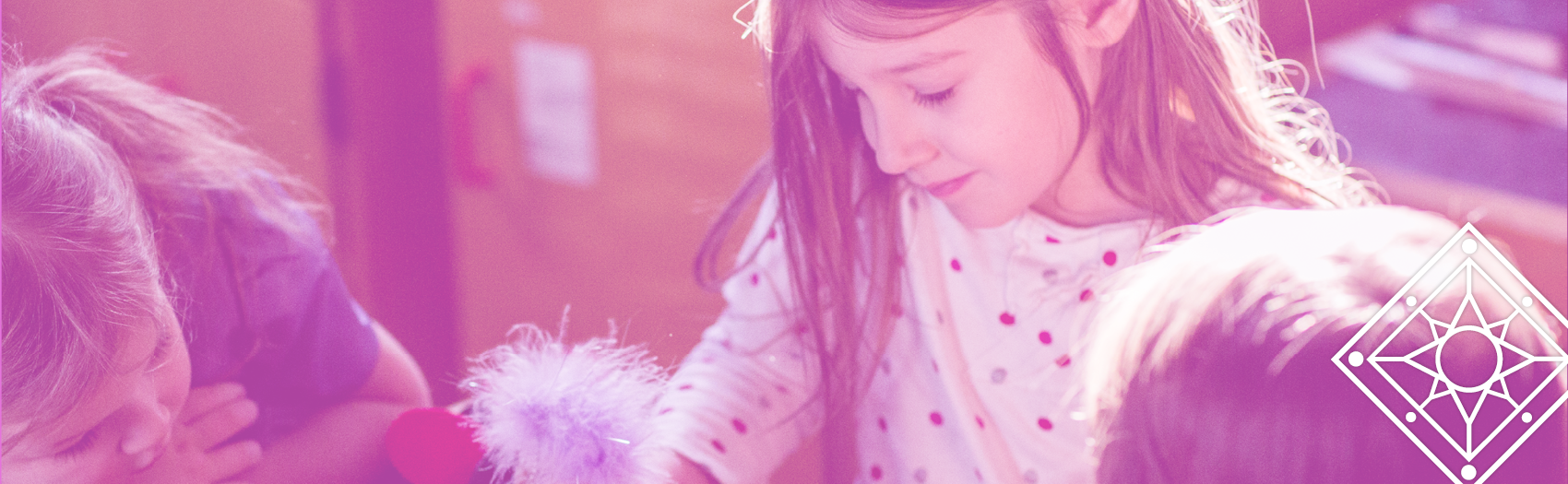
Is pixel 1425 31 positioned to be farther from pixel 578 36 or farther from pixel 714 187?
pixel 578 36

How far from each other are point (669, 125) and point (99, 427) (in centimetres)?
66

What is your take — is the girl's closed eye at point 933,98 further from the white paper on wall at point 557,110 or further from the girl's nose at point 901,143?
the white paper on wall at point 557,110

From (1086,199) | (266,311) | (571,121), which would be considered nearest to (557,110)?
(571,121)

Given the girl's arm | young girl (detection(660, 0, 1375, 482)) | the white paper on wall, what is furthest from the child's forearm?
the white paper on wall

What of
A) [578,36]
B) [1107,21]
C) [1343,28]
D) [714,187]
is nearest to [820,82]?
[1107,21]

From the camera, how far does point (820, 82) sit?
0.49 m

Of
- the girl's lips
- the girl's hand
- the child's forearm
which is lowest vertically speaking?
the child's forearm

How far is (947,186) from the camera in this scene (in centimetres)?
47

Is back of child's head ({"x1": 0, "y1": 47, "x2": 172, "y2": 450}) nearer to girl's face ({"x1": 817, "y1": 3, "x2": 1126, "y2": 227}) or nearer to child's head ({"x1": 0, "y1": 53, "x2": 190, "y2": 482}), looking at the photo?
child's head ({"x1": 0, "y1": 53, "x2": 190, "y2": 482})

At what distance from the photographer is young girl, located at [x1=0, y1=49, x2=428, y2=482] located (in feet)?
1.28

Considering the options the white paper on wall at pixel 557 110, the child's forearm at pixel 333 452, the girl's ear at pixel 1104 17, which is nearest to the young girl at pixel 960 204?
the girl's ear at pixel 1104 17

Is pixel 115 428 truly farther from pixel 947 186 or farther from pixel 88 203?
pixel 947 186

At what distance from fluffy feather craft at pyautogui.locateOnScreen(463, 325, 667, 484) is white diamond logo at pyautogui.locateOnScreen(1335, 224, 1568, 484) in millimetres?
235

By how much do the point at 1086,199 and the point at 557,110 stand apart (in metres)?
0.70
